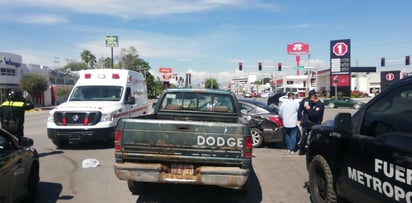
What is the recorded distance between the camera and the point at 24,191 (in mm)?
5586

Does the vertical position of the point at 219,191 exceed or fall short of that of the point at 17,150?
it falls short

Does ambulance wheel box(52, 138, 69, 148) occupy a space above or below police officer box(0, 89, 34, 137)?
below

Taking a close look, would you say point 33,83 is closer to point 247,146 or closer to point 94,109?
point 94,109

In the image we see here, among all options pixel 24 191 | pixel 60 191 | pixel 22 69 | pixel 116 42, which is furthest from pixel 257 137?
pixel 116 42

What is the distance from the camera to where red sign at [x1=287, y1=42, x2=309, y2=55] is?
77750mm

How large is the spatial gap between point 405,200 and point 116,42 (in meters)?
67.2

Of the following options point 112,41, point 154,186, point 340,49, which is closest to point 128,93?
point 154,186

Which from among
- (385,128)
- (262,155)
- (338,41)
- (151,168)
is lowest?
(262,155)

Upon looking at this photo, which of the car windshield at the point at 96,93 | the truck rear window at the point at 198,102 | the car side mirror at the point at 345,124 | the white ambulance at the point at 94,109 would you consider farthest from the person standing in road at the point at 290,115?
the car side mirror at the point at 345,124

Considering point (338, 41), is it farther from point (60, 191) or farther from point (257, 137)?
point (60, 191)

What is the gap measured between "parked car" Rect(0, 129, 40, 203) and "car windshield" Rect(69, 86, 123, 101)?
22.8ft

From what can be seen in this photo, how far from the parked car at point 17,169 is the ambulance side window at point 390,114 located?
418cm

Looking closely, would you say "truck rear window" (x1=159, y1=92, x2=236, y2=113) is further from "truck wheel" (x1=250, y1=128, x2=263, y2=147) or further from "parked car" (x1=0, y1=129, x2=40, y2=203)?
"truck wheel" (x1=250, y1=128, x2=263, y2=147)

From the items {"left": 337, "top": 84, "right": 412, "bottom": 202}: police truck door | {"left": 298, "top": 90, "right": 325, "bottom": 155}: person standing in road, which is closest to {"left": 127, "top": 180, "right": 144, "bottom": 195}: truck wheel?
{"left": 337, "top": 84, "right": 412, "bottom": 202}: police truck door
